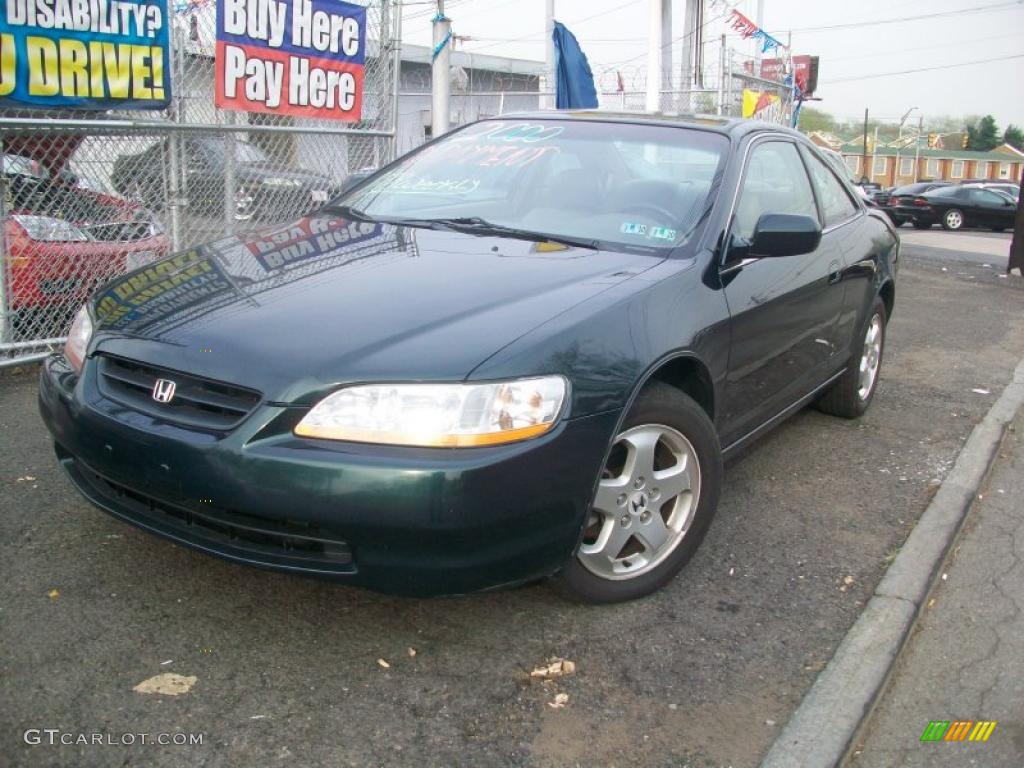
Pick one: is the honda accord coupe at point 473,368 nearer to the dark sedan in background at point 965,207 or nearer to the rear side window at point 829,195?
the rear side window at point 829,195

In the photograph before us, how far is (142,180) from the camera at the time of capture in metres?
5.93

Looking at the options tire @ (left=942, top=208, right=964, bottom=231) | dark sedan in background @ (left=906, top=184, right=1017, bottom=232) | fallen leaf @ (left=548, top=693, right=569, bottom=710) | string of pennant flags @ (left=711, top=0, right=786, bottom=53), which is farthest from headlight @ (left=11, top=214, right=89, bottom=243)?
tire @ (left=942, top=208, right=964, bottom=231)

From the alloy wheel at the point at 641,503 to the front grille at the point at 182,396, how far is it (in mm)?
1076

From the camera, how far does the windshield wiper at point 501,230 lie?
354cm

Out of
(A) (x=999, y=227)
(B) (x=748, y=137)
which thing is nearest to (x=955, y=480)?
(B) (x=748, y=137)

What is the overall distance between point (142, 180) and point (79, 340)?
119 inches

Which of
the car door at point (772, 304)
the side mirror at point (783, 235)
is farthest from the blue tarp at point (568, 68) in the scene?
the side mirror at point (783, 235)

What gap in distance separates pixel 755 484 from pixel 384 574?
7.55 ft

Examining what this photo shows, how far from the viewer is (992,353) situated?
7574 mm

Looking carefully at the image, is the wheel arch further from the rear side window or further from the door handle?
the door handle

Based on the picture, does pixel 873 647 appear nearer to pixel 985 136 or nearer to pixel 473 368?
pixel 473 368

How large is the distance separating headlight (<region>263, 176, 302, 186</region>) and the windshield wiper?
3.41 m

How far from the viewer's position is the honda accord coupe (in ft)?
8.27

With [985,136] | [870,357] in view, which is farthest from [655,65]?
[985,136]
